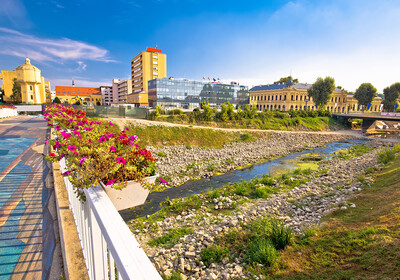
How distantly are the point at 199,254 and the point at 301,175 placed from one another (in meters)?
12.3

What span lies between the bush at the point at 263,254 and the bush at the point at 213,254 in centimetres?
80

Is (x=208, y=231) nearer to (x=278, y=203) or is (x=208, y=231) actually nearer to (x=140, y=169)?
(x=278, y=203)

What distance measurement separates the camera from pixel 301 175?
617 inches

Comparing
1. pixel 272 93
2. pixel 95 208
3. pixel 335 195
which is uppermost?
pixel 272 93

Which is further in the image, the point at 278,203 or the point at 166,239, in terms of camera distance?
the point at 278,203

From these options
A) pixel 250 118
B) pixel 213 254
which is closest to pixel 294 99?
pixel 250 118

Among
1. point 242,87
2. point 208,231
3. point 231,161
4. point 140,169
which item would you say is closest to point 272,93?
point 242,87

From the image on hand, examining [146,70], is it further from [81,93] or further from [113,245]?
[113,245]

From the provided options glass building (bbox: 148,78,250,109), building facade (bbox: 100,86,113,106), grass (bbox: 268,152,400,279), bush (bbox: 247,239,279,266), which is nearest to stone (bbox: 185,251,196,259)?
bush (bbox: 247,239,279,266)

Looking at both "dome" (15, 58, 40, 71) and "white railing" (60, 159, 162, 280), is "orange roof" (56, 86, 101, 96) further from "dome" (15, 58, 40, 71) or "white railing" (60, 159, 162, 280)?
"white railing" (60, 159, 162, 280)

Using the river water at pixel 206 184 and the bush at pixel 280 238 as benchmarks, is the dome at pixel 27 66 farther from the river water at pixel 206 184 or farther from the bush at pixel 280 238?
the bush at pixel 280 238

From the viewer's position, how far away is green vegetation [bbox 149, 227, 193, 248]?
24.2ft

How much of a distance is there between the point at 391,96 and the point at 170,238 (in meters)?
78.5

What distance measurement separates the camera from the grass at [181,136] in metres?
23.2
